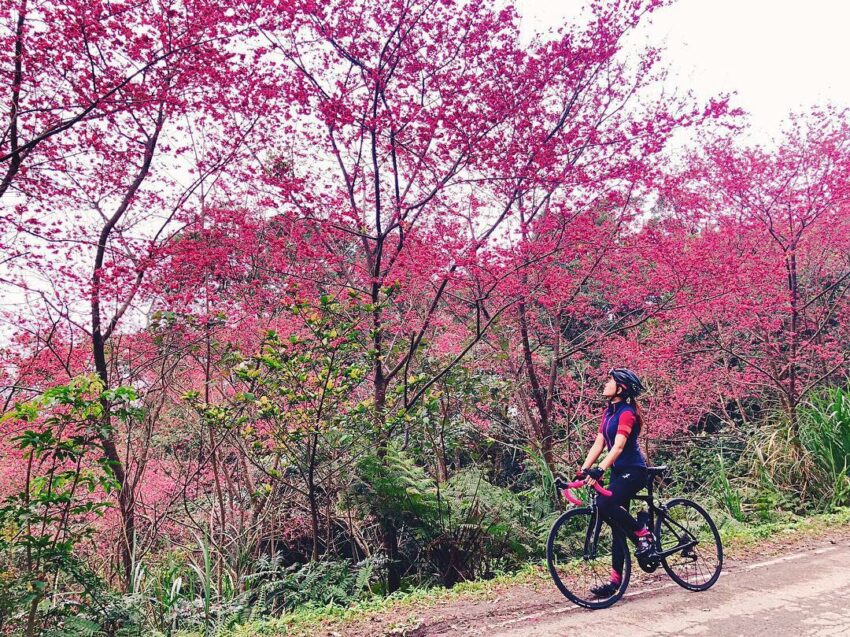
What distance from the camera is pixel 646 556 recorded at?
12.7 ft

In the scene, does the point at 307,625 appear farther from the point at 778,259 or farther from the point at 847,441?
the point at 778,259

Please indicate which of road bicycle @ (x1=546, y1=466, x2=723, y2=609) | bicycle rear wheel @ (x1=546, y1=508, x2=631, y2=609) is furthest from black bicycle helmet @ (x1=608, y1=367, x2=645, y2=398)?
bicycle rear wheel @ (x1=546, y1=508, x2=631, y2=609)

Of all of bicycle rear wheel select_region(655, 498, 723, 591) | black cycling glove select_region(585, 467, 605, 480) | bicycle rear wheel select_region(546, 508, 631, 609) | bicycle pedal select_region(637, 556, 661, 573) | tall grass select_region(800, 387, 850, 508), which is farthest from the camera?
tall grass select_region(800, 387, 850, 508)

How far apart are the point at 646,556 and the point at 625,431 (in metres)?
0.91

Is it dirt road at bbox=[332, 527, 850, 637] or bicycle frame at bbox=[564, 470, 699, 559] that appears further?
bicycle frame at bbox=[564, 470, 699, 559]

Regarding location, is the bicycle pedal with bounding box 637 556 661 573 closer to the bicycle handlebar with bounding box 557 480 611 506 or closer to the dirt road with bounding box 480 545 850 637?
the dirt road with bounding box 480 545 850 637

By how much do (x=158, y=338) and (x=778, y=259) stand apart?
8.94m

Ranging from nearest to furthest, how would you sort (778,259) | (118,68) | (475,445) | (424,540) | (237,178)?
(118,68), (424,540), (237,178), (778,259), (475,445)

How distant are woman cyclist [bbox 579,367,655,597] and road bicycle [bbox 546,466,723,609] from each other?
0.04 m

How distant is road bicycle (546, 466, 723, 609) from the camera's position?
3789mm

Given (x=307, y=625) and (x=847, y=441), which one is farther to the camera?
(x=847, y=441)

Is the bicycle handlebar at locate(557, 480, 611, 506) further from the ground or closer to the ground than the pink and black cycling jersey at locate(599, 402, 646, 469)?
closer to the ground

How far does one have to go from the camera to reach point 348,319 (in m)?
5.22

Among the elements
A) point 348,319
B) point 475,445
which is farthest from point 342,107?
A: point 475,445
